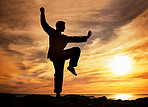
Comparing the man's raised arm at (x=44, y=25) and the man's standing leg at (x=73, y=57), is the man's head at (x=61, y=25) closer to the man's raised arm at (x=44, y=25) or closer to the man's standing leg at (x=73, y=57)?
the man's raised arm at (x=44, y=25)

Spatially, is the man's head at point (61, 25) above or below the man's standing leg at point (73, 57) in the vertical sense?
above

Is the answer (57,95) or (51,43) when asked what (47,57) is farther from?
(57,95)

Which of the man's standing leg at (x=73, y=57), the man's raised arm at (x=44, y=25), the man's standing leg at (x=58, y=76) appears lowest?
the man's standing leg at (x=58, y=76)

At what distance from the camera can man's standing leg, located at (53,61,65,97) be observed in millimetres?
8242

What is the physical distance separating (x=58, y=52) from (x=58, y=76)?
1376 millimetres

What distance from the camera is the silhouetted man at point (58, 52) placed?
27.0ft

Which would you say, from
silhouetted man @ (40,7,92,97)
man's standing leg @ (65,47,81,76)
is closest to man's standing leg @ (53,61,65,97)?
silhouetted man @ (40,7,92,97)

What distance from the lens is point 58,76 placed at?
327 inches

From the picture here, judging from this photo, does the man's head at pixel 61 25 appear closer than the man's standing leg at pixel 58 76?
No

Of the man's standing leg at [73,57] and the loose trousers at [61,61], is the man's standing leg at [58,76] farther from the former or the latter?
the man's standing leg at [73,57]

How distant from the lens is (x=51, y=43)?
8.27 m

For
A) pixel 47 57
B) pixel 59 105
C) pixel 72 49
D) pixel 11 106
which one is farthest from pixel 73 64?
pixel 11 106

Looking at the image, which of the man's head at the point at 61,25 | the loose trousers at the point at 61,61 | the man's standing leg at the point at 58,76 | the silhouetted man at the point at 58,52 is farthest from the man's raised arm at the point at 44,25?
the man's standing leg at the point at 58,76

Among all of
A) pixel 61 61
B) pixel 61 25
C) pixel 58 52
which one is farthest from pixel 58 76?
Answer: pixel 61 25
